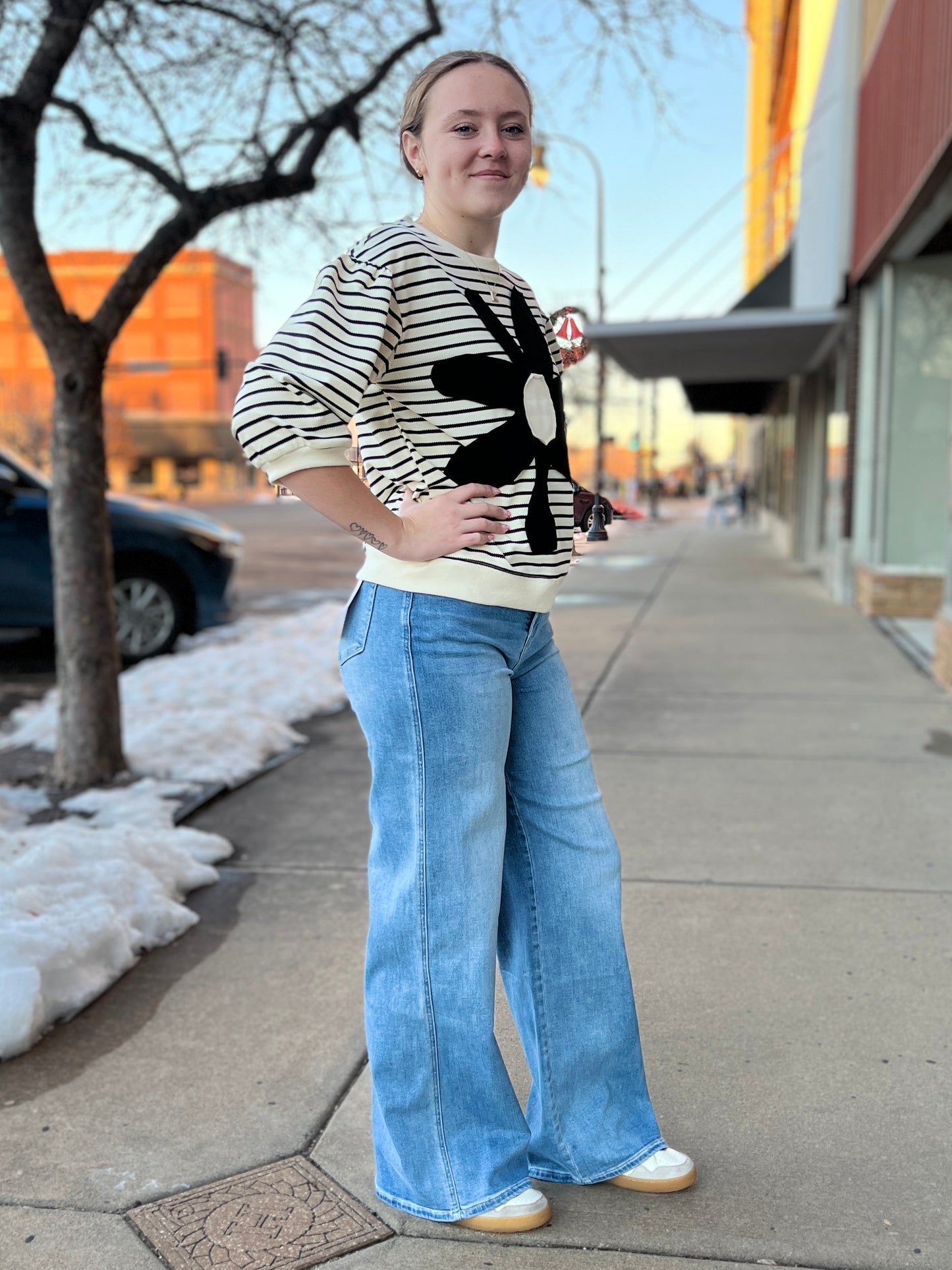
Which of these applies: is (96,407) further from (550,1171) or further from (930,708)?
(930,708)

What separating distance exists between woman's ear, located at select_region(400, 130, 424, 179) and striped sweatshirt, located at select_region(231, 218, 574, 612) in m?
0.13

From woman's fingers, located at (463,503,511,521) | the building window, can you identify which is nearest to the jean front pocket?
woman's fingers, located at (463,503,511,521)

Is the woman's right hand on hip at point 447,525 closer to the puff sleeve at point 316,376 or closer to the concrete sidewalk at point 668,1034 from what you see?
the puff sleeve at point 316,376

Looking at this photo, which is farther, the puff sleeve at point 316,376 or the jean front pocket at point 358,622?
the jean front pocket at point 358,622

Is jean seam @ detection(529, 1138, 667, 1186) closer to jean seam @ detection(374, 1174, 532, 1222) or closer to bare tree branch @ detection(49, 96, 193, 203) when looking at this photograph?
jean seam @ detection(374, 1174, 532, 1222)

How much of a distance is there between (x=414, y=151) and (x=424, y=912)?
1.25 metres

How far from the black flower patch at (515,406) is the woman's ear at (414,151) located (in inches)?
9.8

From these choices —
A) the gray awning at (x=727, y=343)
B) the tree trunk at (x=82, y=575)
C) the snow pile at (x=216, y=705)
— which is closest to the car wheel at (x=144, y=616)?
the snow pile at (x=216, y=705)

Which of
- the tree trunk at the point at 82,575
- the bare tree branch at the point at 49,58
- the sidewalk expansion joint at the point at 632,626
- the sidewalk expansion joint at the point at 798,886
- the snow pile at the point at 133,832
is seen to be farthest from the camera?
the sidewalk expansion joint at the point at 632,626

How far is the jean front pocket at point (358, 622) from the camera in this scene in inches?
80.7

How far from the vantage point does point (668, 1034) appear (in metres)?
2.91

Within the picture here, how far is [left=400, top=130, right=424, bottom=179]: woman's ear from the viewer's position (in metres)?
2.04

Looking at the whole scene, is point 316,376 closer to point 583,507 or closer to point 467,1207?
point 583,507

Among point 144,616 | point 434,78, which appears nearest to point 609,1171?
point 434,78
